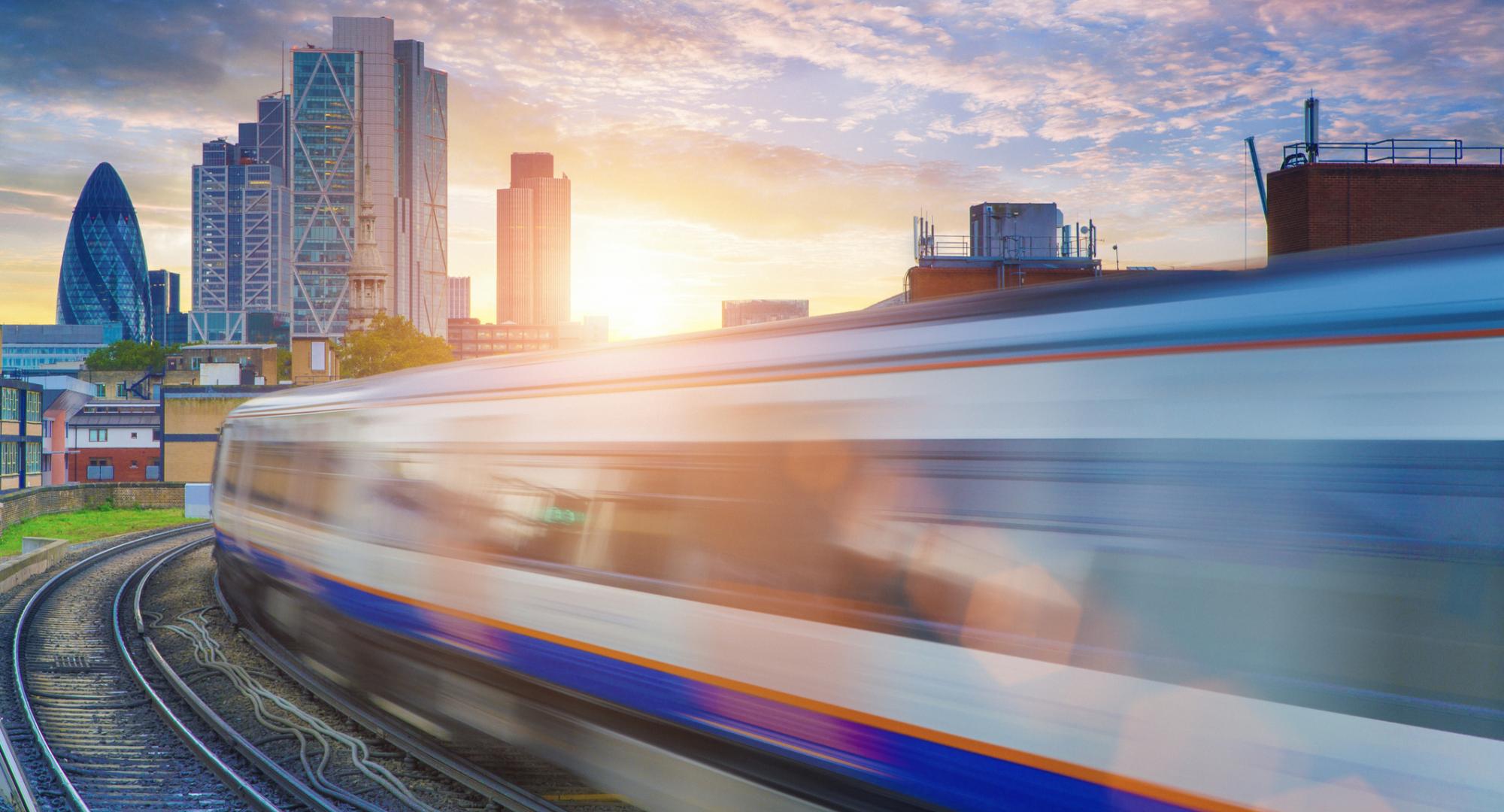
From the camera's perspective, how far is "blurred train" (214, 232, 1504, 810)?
9.80 feet

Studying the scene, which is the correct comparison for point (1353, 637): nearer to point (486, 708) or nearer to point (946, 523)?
point (946, 523)

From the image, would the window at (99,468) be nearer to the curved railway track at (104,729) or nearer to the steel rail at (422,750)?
the curved railway track at (104,729)

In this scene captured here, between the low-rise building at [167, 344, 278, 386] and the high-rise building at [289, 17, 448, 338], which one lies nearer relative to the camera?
the low-rise building at [167, 344, 278, 386]

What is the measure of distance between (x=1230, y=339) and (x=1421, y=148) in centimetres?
2786

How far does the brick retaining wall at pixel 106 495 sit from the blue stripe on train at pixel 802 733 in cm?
4571

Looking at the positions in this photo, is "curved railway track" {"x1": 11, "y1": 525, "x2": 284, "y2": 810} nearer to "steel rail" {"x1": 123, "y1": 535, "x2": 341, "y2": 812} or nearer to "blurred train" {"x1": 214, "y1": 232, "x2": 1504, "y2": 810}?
"steel rail" {"x1": 123, "y1": 535, "x2": 341, "y2": 812}

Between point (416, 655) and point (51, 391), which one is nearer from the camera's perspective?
point (416, 655)

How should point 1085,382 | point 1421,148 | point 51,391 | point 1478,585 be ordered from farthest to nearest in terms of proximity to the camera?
point 51,391, point 1421,148, point 1085,382, point 1478,585

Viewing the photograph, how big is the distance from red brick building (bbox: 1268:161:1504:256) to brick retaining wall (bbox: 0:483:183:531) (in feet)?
150

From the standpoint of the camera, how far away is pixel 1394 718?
9.64ft

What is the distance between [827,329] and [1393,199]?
27.2 meters

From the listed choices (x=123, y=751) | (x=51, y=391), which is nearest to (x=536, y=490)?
(x=123, y=751)

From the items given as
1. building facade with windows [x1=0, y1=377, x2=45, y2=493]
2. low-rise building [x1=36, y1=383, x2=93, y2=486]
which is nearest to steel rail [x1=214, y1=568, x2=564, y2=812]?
building facade with windows [x1=0, y1=377, x2=45, y2=493]

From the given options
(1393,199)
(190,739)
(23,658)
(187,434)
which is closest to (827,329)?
(190,739)
